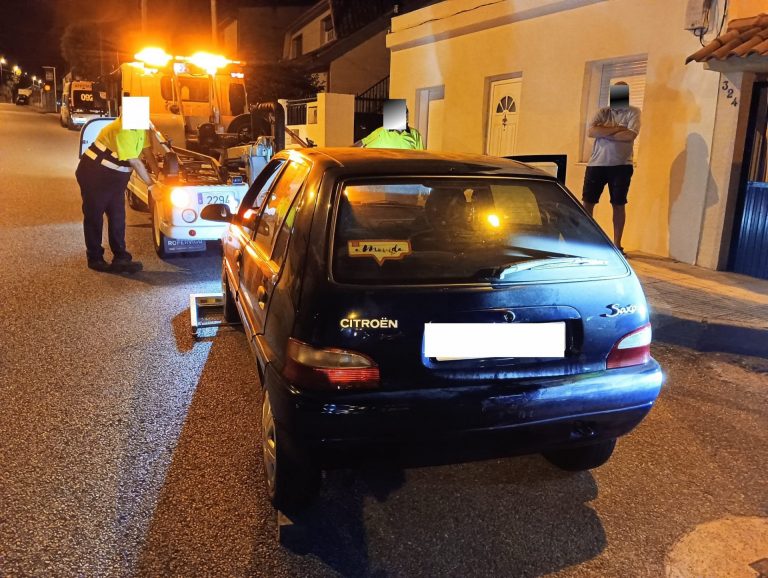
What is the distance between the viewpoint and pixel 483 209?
11.8 ft

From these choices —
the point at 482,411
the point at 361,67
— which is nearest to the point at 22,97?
the point at 361,67

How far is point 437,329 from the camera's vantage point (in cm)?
263

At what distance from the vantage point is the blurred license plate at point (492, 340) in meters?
2.64

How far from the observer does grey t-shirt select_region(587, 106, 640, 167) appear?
7.78 meters

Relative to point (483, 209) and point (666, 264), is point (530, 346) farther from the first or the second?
point (666, 264)

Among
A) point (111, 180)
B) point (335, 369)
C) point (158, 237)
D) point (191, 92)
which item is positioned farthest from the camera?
point (191, 92)

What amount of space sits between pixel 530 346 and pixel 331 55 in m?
21.7

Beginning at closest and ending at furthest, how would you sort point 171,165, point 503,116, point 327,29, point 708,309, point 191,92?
point 708,309 → point 171,165 → point 503,116 → point 191,92 → point 327,29

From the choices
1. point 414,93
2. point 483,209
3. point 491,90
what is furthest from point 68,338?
point 414,93

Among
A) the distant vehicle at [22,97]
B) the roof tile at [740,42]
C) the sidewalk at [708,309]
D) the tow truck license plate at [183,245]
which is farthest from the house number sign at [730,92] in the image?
the distant vehicle at [22,97]

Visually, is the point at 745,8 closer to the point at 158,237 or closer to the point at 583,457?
the point at 583,457

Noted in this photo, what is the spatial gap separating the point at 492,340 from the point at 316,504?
1.17m

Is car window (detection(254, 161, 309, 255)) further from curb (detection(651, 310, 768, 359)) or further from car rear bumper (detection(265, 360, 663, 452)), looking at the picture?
curb (detection(651, 310, 768, 359))

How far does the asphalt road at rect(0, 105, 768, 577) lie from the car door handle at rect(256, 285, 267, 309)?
880 mm
